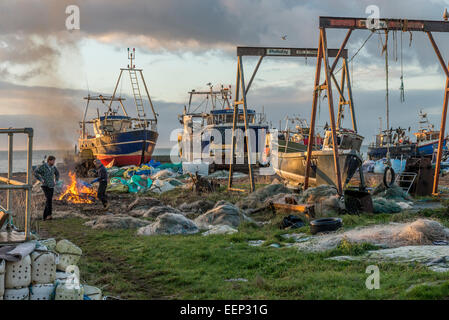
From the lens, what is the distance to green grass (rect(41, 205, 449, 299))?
5805 mm

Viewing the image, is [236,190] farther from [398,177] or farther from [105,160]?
[105,160]

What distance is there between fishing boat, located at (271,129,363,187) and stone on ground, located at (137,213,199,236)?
7210mm

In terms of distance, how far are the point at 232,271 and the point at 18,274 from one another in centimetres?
330

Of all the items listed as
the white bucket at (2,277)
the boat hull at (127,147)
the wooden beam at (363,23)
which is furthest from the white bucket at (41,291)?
the boat hull at (127,147)

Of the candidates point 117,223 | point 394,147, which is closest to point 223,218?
point 117,223

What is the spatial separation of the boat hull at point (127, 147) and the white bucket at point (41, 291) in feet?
125

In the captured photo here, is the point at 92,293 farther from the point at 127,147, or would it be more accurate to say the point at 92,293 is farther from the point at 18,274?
the point at 127,147

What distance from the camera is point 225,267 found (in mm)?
7578

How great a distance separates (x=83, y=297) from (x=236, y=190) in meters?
14.5

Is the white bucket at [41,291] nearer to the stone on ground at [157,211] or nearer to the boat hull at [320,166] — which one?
the stone on ground at [157,211]

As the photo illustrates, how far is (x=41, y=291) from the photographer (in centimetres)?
530

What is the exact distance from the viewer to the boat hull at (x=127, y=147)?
42.9 metres

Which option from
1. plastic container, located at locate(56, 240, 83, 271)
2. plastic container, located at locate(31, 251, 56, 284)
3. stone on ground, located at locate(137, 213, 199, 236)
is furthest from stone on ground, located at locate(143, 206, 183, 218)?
plastic container, located at locate(31, 251, 56, 284)
